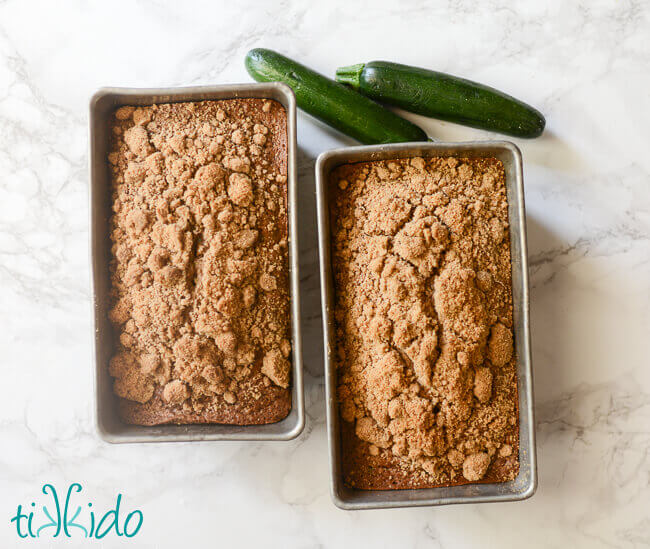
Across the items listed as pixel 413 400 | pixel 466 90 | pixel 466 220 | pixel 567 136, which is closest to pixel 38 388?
pixel 413 400

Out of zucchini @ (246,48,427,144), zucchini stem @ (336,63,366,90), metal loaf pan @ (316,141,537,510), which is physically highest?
zucchini stem @ (336,63,366,90)

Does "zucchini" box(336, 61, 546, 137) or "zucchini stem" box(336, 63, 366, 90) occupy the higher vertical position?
"zucchini stem" box(336, 63, 366, 90)

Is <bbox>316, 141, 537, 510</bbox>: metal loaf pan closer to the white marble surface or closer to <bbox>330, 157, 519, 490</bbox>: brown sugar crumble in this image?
<bbox>330, 157, 519, 490</bbox>: brown sugar crumble

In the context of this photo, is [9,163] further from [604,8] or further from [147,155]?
[604,8]

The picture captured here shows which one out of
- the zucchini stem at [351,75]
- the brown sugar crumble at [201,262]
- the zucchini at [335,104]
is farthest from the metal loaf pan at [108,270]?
the zucchini stem at [351,75]

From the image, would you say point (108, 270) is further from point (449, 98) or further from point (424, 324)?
point (449, 98)

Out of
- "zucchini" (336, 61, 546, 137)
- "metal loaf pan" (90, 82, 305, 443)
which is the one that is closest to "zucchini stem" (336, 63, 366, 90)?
→ "zucchini" (336, 61, 546, 137)

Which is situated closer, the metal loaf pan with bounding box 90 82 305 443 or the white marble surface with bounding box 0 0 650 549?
the metal loaf pan with bounding box 90 82 305 443
